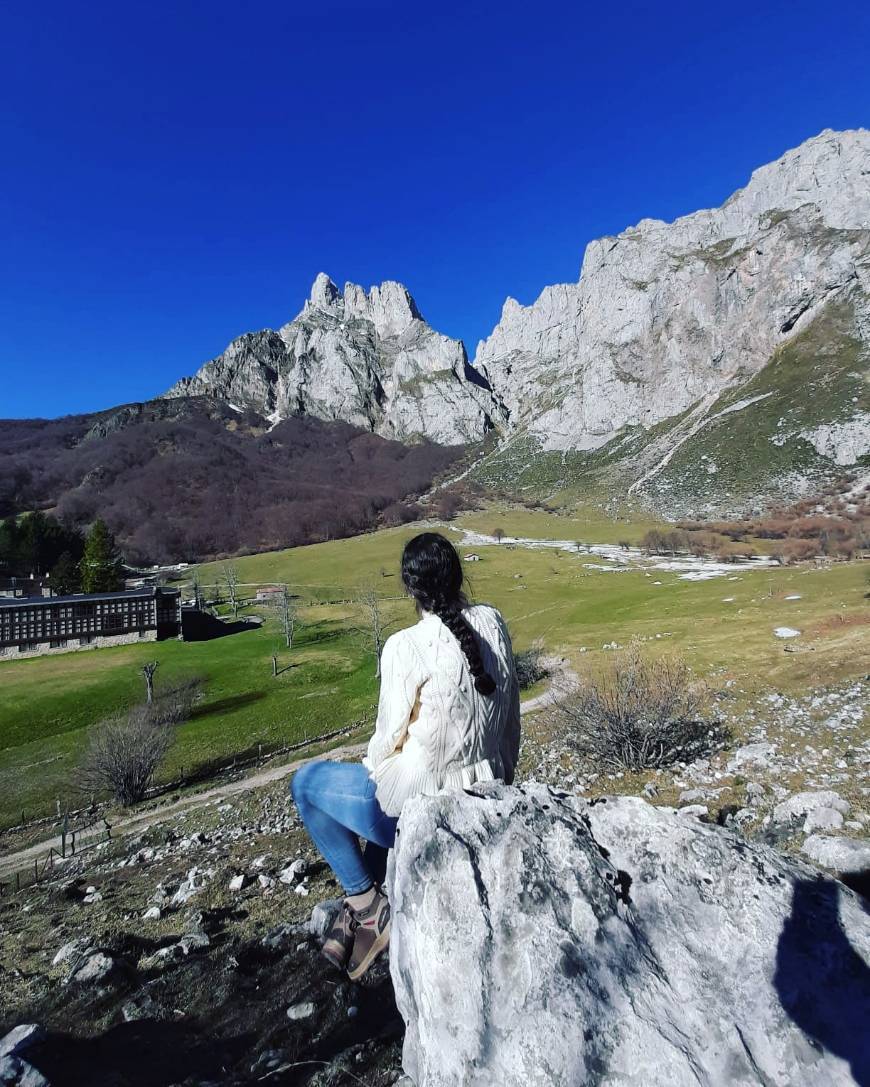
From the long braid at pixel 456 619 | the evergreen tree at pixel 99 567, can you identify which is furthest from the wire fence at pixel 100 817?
the evergreen tree at pixel 99 567

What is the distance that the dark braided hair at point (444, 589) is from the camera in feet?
10.7

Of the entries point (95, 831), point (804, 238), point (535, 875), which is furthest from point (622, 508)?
point (535, 875)

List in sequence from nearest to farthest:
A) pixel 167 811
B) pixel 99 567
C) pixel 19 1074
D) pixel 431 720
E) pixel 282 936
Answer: pixel 19 1074, pixel 431 720, pixel 282 936, pixel 167 811, pixel 99 567

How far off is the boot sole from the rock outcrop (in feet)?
4.47

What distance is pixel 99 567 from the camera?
260 ft

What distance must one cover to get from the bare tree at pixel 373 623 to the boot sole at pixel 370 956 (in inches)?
1641

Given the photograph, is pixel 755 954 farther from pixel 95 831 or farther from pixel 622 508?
pixel 622 508

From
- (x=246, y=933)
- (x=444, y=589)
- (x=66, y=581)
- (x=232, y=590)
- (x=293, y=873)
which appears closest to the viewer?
(x=444, y=589)

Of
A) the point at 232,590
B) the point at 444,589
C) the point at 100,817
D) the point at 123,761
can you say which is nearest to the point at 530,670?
the point at 123,761

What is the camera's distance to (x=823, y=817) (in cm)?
616

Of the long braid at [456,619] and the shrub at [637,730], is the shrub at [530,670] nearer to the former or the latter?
the shrub at [637,730]

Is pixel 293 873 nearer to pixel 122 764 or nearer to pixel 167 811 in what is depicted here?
pixel 167 811

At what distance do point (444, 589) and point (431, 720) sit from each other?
826 mm

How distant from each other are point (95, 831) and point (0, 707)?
1114 inches
